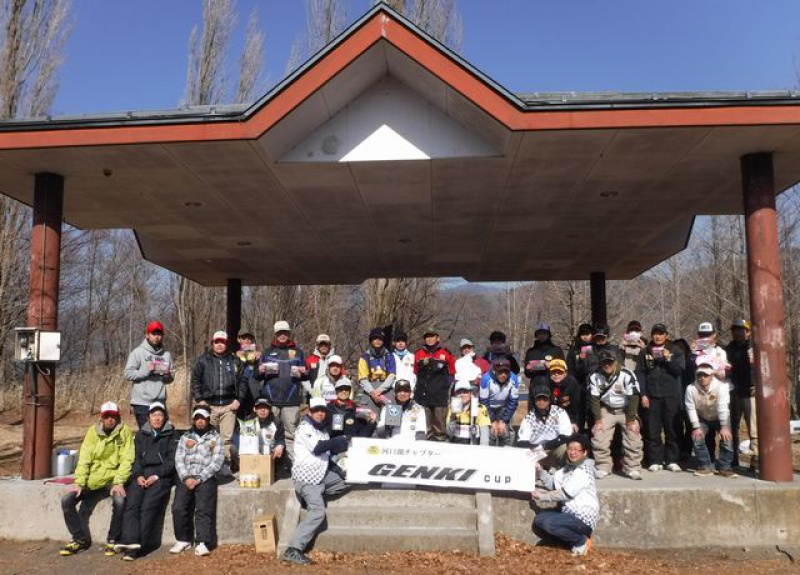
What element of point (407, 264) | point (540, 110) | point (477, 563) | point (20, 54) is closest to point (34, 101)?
point (20, 54)

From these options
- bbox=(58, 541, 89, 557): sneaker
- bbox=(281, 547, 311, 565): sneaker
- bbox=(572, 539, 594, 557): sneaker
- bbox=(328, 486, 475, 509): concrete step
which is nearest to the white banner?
bbox=(328, 486, 475, 509): concrete step

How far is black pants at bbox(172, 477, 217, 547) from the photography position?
704 centimetres

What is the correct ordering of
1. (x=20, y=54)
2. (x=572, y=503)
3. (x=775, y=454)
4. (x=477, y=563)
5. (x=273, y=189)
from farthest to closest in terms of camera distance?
(x=20, y=54)
(x=273, y=189)
(x=775, y=454)
(x=572, y=503)
(x=477, y=563)

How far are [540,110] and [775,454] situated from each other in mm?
4803

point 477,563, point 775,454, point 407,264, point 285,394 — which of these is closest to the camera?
point 477,563

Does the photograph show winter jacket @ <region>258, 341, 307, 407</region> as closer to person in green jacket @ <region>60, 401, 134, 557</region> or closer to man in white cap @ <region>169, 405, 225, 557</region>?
man in white cap @ <region>169, 405, 225, 557</region>

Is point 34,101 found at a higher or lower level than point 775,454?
higher

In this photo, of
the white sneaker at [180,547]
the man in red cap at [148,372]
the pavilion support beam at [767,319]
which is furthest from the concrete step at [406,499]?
the pavilion support beam at [767,319]

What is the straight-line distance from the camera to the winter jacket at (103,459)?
7.15 metres

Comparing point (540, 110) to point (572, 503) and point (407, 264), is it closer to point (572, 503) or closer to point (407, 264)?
point (572, 503)

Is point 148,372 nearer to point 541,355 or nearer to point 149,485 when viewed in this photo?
point 149,485

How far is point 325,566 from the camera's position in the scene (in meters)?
6.41

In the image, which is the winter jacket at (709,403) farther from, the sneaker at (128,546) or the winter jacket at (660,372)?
the sneaker at (128,546)

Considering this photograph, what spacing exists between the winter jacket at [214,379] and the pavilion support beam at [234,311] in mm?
6553
